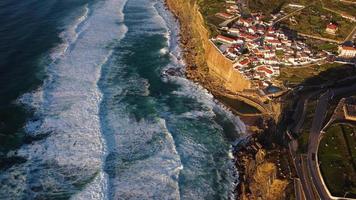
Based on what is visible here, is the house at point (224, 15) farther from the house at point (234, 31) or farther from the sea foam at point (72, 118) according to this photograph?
the sea foam at point (72, 118)

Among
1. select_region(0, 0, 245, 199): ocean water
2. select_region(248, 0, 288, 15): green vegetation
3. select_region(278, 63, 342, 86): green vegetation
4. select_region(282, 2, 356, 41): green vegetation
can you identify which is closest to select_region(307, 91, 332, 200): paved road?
select_region(278, 63, 342, 86): green vegetation

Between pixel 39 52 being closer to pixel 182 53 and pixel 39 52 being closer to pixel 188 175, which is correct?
pixel 182 53

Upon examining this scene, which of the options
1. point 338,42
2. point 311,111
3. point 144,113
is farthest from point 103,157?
point 338,42

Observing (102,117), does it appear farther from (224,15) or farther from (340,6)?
(340,6)

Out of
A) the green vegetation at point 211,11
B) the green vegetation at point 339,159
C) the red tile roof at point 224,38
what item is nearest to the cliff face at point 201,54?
the green vegetation at point 211,11

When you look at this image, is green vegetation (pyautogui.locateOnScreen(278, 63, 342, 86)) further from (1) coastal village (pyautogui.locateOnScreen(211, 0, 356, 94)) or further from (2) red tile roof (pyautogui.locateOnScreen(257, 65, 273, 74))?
(2) red tile roof (pyautogui.locateOnScreen(257, 65, 273, 74))

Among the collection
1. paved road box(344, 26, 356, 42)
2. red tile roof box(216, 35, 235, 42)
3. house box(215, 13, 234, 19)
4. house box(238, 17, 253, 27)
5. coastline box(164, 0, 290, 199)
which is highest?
house box(215, 13, 234, 19)

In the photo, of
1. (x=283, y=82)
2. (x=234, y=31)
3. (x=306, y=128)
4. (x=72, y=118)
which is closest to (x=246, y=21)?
(x=234, y=31)

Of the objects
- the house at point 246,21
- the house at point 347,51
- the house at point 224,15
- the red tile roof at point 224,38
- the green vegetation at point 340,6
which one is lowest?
the house at point 347,51
